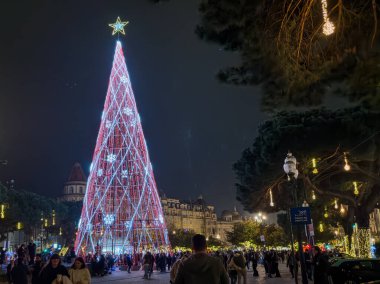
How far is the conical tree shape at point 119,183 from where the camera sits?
31953mm

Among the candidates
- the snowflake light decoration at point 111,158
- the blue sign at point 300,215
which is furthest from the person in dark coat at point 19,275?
the snowflake light decoration at point 111,158

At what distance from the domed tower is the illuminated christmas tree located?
338ft

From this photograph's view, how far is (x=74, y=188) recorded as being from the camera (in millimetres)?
135500

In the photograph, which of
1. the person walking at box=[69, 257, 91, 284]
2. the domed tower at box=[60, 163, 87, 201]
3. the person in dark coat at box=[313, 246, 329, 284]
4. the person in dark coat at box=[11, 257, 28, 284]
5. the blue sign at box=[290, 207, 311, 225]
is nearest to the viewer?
the person walking at box=[69, 257, 91, 284]

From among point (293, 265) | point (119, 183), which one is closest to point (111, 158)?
point (119, 183)

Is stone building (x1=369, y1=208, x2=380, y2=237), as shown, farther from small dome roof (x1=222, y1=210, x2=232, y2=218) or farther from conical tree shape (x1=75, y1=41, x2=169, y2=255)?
small dome roof (x1=222, y1=210, x2=232, y2=218)

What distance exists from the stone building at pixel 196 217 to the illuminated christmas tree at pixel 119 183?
10039cm

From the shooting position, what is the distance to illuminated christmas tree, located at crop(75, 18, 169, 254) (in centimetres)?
3195

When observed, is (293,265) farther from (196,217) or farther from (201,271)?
(196,217)

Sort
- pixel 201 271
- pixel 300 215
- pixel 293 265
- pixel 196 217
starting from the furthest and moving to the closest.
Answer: pixel 196 217 → pixel 293 265 → pixel 300 215 → pixel 201 271

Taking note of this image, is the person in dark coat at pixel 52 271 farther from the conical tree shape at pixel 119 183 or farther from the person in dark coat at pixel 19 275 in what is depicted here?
the conical tree shape at pixel 119 183

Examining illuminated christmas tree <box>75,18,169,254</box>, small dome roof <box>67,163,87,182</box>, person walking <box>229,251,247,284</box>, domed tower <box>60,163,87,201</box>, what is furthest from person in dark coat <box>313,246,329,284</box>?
small dome roof <box>67,163,87,182</box>

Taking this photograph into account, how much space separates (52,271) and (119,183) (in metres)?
25.2

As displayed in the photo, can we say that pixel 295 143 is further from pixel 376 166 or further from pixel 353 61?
pixel 353 61
